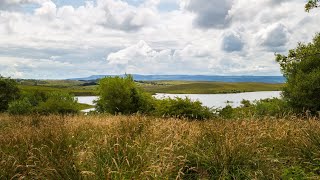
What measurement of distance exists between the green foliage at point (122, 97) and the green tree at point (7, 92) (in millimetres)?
17155

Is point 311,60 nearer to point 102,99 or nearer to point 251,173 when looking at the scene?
point 102,99

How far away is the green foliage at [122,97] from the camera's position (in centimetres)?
4556

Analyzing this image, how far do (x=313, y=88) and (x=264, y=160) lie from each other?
3626cm

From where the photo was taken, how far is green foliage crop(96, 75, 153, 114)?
4556cm

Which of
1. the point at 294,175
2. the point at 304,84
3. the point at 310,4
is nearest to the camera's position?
the point at 294,175

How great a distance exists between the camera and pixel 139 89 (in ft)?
161

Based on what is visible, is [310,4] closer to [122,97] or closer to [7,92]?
[122,97]

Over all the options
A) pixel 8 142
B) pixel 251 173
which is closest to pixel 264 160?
pixel 251 173

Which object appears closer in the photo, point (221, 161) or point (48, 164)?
point (48, 164)

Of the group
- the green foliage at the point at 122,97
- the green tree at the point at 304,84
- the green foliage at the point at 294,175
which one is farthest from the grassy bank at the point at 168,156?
the green foliage at the point at 122,97

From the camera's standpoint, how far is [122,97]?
1797 inches

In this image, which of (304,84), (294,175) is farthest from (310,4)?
(304,84)

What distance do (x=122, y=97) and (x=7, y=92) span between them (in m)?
22.9

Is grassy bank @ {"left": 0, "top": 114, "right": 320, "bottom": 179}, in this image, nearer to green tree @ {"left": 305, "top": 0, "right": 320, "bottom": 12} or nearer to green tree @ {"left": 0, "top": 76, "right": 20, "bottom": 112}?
green tree @ {"left": 305, "top": 0, "right": 320, "bottom": 12}
